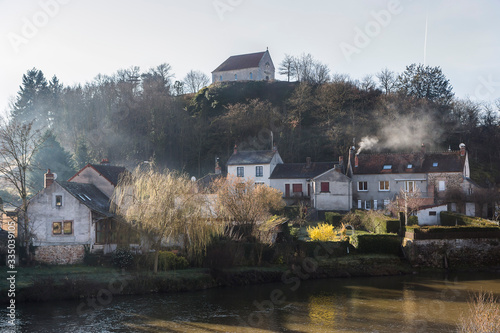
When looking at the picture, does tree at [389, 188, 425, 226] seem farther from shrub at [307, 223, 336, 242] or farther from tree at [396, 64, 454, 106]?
tree at [396, 64, 454, 106]

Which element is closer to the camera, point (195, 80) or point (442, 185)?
point (442, 185)

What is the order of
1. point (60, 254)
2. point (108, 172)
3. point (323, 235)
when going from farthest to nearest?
point (108, 172)
point (323, 235)
point (60, 254)

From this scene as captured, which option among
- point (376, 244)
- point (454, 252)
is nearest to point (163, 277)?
point (376, 244)

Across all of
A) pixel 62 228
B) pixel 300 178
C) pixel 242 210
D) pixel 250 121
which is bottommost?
pixel 62 228

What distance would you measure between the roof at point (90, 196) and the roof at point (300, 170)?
63.9ft

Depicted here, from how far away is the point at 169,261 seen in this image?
27.3 meters

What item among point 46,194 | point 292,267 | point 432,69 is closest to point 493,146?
point 432,69

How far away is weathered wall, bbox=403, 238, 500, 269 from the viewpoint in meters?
31.6

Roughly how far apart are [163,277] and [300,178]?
24072 mm

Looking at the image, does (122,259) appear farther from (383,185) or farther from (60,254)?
(383,185)

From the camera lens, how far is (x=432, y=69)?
211 ft

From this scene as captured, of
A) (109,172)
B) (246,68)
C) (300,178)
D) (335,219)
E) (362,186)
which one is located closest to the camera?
(109,172)

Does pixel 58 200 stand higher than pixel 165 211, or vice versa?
pixel 58 200

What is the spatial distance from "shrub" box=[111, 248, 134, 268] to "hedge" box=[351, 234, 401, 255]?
15698 millimetres
